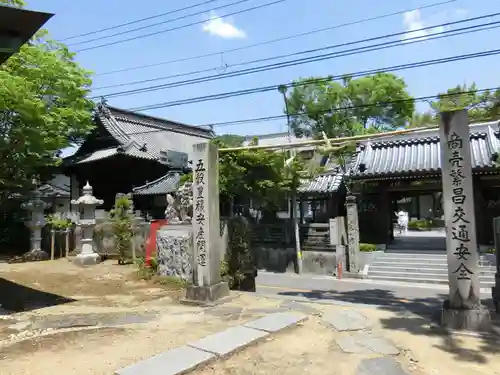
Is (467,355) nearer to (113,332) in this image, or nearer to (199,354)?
(199,354)

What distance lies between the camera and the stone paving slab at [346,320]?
6418 millimetres

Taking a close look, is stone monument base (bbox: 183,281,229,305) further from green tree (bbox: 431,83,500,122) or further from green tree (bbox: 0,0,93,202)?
green tree (bbox: 0,0,93,202)

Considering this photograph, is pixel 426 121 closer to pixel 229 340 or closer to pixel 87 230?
pixel 87 230

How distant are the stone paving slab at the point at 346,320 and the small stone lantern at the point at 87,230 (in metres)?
11.2

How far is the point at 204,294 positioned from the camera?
809cm

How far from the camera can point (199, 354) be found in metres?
4.99

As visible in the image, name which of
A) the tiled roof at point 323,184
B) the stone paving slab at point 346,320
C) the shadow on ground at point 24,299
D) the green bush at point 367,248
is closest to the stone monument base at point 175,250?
the shadow on ground at point 24,299

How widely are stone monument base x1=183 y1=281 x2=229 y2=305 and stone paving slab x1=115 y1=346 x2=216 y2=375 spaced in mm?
2832

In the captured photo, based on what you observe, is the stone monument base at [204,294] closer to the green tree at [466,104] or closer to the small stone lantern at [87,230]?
the green tree at [466,104]

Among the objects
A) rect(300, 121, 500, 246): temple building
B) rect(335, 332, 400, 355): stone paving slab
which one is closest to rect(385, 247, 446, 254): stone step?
rect(300, 121, 500, 246): temple building

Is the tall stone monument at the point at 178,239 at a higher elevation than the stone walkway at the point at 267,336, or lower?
higher

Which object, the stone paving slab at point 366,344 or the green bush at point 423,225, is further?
the green bush at point 423,225

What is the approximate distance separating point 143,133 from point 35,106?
14.3 metres

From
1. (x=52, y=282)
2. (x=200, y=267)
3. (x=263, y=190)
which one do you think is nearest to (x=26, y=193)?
(x=52, y=282)
